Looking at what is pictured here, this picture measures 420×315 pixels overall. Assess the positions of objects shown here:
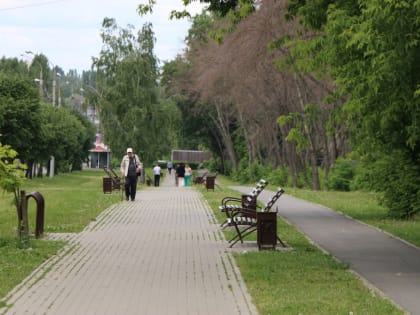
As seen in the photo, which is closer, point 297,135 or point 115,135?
point 297,135

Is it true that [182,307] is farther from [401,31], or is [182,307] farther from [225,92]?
[225,92]

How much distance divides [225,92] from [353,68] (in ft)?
117

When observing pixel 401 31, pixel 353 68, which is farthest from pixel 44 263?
pixel 401 31

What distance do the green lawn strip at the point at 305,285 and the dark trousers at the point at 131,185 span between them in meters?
16.2

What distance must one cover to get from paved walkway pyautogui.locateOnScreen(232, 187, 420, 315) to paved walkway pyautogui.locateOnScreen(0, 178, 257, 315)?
5.59 feet

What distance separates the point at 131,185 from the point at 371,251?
1761cm

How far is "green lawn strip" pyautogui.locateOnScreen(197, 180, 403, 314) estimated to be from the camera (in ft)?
29.8

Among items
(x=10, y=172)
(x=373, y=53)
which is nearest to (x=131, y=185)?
(x=10, y=172)

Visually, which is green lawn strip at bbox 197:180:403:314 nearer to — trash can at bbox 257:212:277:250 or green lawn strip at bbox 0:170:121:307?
trash can at bbox 257:212:277:250

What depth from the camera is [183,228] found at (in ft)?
65.1

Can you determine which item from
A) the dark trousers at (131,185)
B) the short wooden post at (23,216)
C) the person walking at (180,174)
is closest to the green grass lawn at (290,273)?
the short wooden post at (23,216)

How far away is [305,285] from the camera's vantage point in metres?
10.8

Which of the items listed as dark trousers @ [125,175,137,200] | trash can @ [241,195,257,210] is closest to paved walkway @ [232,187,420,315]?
trash can @ [241,195,257,210]

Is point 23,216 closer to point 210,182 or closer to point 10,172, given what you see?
point 10,172
